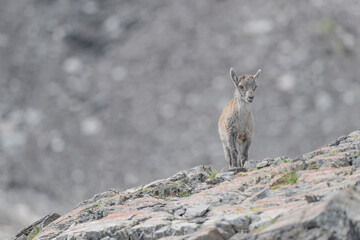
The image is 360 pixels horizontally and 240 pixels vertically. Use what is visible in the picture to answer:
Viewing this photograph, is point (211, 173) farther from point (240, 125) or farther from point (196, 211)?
point (240, 125)

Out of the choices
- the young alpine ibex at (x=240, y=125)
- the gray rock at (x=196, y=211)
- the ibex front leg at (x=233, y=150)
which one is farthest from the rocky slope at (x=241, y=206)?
the young alpine ibex at (x=240, y=125)

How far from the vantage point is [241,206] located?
10.2 m

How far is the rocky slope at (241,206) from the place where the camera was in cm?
801

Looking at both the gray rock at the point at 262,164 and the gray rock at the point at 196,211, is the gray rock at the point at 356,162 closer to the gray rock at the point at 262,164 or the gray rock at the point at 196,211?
the gray rock at the point at 262,164

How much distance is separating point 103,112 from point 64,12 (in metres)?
6.54

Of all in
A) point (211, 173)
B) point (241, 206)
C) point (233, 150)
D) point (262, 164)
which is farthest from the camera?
point (233, 150)

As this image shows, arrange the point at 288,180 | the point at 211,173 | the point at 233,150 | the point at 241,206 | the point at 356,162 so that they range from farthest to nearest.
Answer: the point at 233,150 < the point at 211,173 < the point at 356,162 < the point at 288,180 < the point at 241,206

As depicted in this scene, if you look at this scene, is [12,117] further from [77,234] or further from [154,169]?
[77,234]

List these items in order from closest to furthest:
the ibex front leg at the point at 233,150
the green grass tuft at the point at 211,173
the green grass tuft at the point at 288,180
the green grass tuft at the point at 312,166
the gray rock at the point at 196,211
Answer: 1. the gray rock at the point at 196,211
2. the green grass tuft at the point at 288,180
3. the green grass tuft at the point at 312,166
4. the green grass tuft at the point at 211,173
5. the ibex front leg at the point at 233,150

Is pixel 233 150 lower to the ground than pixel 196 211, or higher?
higher

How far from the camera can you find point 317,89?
102 ft

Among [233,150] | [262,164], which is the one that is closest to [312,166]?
[262,164]

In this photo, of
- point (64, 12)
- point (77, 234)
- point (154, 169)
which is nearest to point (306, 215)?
point (77, 234)

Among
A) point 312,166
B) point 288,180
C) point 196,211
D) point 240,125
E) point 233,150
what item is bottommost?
point 196,211
